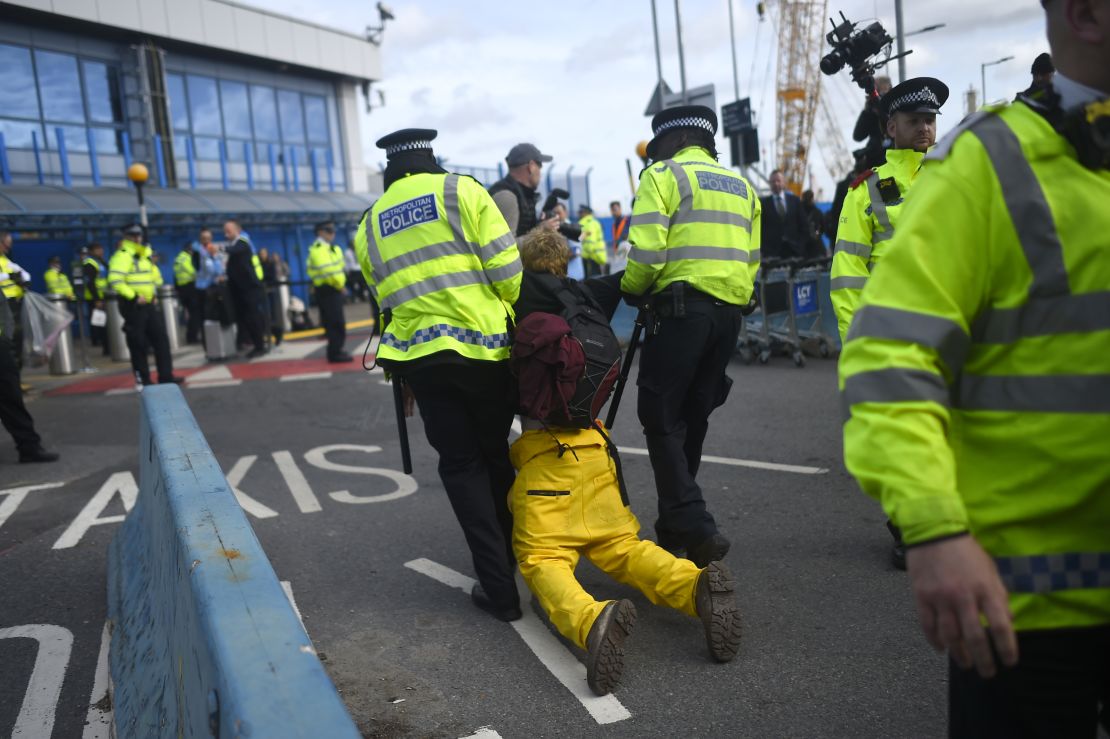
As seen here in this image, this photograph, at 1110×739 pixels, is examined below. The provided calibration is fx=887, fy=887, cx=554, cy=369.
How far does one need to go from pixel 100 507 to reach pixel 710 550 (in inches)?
175

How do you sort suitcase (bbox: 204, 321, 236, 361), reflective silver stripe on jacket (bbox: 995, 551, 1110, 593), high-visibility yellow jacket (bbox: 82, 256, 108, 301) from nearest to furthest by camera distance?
reflective silver stripe on jacket (bbox: 995, 551, 1110, 593), suitcase (bbox: 204, 321, 236, 361), high-visibility yellow jacket (bbox: 82, 256, 108, 301)

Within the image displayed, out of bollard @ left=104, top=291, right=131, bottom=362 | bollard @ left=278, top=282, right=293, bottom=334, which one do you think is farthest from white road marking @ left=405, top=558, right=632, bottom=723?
bollard @ left=278, top=282, right=293, bottom=334

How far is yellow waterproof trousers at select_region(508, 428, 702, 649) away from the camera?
3.43 meters

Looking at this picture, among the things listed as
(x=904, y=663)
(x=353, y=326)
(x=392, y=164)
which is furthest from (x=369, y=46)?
(x=904, y=663)

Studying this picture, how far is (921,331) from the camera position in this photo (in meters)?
1.44

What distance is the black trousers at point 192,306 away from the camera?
17.5 meters

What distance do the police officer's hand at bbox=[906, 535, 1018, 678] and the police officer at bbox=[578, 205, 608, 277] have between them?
16.2 m

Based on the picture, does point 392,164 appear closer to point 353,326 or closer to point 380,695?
point 380,695

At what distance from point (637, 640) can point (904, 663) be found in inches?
39.8

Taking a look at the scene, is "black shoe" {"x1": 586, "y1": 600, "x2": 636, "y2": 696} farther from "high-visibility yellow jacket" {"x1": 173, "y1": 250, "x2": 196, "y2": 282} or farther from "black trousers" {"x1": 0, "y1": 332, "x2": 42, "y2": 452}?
"high-visibility yellow jacket" {"x1": 173, "y1": 250, "x2": 196, "y2": 282}

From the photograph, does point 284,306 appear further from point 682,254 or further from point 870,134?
point 682,254

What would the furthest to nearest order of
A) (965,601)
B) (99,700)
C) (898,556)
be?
(898,556), (99,700), (965,601)

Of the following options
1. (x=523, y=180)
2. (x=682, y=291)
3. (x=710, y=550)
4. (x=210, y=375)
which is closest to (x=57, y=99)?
(x=210, y=375)

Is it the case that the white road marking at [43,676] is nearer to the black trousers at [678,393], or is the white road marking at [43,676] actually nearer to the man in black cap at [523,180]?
the black trousers at [678,393]
